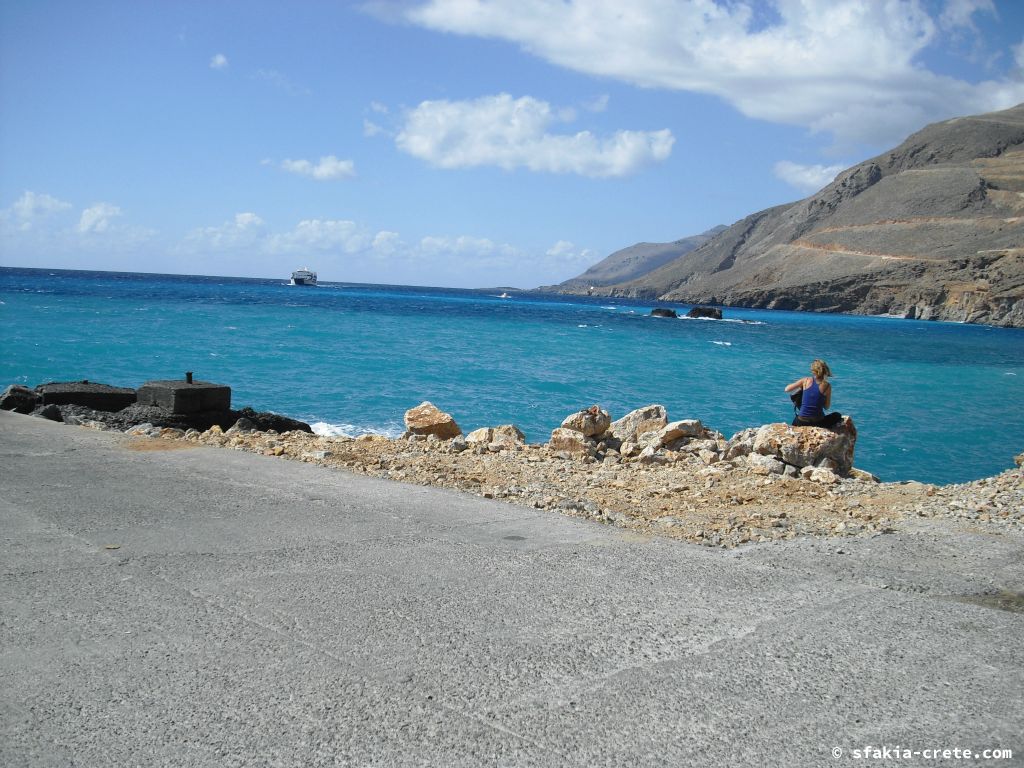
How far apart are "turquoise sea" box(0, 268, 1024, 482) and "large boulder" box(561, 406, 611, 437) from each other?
635 centimetres

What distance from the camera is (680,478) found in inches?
330

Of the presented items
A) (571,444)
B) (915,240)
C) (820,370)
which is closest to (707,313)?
(915,240)

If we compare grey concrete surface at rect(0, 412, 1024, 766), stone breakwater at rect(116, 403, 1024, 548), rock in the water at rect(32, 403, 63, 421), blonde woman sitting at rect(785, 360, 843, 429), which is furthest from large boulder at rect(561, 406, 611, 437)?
rock in the water at rect(32, 403, 63, 421)

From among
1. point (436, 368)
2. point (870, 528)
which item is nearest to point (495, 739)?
point (870, 528)

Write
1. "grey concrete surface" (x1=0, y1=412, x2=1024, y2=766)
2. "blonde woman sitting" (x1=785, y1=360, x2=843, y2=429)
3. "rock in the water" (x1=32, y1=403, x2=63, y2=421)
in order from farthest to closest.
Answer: "rock in the water" (x1=32, y1=403, x2=63, y2=421) < "blonde woman sitting" (x1=785, y1=360, x2=843, y2=429) < "grey concrete surface" (x1=0, y1=412, x2=1024, y2=766)

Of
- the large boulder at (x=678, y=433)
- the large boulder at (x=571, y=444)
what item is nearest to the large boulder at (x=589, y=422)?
the large boulder at (x=571, y=444)

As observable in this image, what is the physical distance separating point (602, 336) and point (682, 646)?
50526mm

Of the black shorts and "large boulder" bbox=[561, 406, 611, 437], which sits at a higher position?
the black shorts

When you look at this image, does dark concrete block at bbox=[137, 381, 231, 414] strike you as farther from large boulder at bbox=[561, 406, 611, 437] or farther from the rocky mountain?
the rocky mountain

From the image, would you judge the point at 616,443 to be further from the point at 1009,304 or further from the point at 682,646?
the point at 1009,304

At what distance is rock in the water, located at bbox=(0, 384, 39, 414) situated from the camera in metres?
13.1

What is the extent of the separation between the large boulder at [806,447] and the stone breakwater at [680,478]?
1 cm

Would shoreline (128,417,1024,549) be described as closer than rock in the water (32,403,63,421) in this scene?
Yes

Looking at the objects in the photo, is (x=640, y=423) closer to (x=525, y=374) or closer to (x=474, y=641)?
(x=474, y=641)
